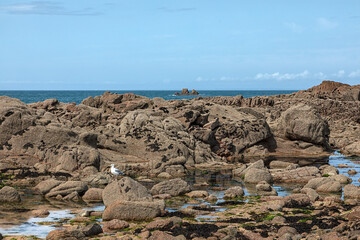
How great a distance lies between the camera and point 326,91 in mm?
103938

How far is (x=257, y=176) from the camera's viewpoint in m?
32.8

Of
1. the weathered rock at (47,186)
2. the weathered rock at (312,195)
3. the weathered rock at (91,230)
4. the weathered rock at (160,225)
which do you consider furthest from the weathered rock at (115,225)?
the weathered rock at (312,195)

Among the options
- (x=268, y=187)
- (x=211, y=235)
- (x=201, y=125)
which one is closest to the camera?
(x=211, y=235)

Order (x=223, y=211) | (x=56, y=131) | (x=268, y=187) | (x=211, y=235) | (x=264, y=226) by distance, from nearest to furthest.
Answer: (x=211, y=235) < (x=264, y=226) < (x=223, y=211) < (x=268, y=187) < (x=56, y=131)

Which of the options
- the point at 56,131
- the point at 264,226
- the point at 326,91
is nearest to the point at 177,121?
the point at 56,131

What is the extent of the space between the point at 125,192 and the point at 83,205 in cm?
295

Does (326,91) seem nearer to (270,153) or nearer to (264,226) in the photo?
(270,153)

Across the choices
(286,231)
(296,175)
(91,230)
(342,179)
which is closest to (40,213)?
(91,230)

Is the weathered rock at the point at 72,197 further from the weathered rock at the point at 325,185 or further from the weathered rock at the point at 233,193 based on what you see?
the weathered rock at the point at 325,185

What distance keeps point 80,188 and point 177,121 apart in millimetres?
19386

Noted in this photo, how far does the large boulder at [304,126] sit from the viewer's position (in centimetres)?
5083

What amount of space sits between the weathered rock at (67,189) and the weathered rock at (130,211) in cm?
604

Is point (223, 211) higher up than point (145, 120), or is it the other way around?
point (145, 120)

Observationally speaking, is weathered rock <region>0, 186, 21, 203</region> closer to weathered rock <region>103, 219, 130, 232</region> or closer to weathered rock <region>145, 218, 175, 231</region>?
weathered rock <region>103, 219, 130, 232</region>
